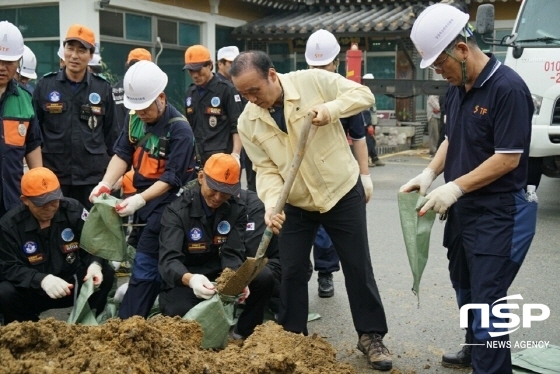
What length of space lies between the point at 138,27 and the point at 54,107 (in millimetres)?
8622

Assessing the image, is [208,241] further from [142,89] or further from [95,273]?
[142,89]

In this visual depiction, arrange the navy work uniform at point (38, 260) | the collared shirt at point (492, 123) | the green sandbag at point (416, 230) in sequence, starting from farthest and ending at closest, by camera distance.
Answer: the navy work uniform at point (38, 260), the green sandbag at point (416, 230), the collared shirt at point (492, 123)

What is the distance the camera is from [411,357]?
477 cm

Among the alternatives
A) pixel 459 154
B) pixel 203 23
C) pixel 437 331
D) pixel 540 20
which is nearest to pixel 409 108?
pixel 203 23

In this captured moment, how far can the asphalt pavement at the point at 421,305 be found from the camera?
487 centimetres

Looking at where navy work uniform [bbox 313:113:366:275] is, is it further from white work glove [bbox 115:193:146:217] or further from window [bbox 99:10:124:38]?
window [bbox 99:10:124:38]

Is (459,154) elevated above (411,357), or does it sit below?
above

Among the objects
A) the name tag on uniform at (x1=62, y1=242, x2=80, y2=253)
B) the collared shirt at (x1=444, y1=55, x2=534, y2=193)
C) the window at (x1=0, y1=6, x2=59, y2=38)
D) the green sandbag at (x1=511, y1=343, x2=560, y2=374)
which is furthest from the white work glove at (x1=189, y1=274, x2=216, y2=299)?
the window at (x1=0, y1=6, x2=59, y2=38)

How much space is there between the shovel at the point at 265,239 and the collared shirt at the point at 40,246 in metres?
1.15

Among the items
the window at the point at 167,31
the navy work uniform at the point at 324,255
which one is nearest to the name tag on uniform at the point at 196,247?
the navy work uniform at the point at 324,255

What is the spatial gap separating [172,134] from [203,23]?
1136 centimetres

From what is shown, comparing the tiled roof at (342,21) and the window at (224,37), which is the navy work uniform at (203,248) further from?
the window at (224,37)

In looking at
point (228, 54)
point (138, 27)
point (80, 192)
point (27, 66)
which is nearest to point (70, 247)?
point (80, 192)

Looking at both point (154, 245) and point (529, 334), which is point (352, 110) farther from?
point (529, 334)
